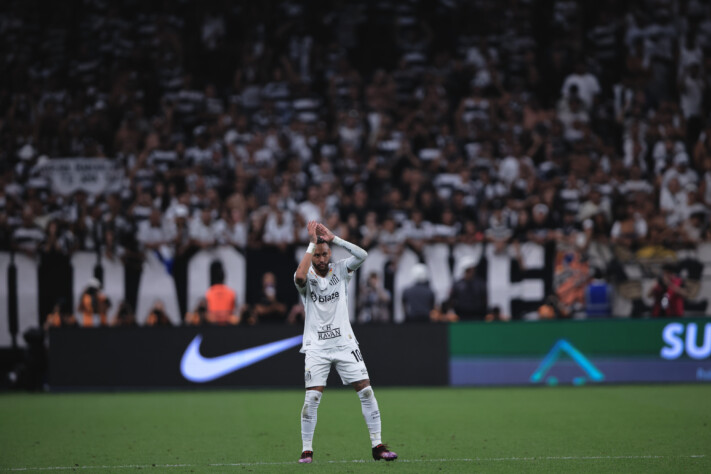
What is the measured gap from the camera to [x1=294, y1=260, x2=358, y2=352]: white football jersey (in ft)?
31.8

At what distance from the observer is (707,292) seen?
19703mm

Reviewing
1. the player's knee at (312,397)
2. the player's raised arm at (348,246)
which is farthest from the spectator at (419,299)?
the player's knee at (312,397)

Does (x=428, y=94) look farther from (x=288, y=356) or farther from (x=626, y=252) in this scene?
(x=288, y=356)

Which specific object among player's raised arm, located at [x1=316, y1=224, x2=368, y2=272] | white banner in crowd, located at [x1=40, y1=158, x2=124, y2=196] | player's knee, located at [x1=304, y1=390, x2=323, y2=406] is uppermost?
white banner in crowd, located at [x1=40, y1=158, x2=124, y2=196]

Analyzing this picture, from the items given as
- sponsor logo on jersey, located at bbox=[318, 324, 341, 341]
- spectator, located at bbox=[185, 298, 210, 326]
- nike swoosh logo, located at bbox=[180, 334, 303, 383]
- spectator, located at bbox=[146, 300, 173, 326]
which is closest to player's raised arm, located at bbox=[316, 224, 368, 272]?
sponsor logo on jersey, located at bbox=[318, 324, 341, 341]

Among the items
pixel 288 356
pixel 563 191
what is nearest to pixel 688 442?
pixel 288 356

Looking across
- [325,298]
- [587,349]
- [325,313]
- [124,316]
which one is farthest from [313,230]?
[124,316]

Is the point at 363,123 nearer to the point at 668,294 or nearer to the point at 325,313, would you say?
the point at 668,294

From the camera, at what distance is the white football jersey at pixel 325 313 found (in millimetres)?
9688

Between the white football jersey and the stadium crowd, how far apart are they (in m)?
9.91

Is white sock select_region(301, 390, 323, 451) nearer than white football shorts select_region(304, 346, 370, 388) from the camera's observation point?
Yes

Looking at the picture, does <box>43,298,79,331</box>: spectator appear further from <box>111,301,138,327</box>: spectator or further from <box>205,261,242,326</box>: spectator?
<box>205,261,242,326</box>: spectator

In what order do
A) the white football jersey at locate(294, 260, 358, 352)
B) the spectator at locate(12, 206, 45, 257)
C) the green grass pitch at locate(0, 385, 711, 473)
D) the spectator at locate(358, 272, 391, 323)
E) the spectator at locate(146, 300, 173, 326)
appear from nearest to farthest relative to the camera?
the green grass pitch at locate(0, 385, 711, 473) < the white football jersey at locate(294, 260, 358, 352) < the spectator at locate(146, 300, 173, 326) < the spectator at locate(358, 272, 391, 323) < the spectator at locate(12, 206, 45, 257)

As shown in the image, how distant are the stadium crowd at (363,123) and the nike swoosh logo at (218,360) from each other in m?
2.70
